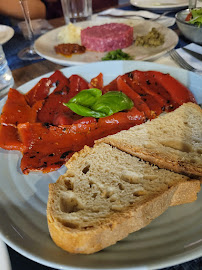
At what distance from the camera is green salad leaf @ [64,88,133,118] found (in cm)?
183

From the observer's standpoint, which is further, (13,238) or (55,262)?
(13,238)

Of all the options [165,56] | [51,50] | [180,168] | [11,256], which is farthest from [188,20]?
[11,256]

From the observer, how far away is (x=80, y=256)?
3.58ft

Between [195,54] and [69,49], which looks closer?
[195,54]

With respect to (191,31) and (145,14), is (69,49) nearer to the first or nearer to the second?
(191,31)

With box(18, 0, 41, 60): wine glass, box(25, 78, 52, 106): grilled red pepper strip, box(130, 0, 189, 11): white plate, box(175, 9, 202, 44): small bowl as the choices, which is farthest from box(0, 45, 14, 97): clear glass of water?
box(130, 0, 189, 11): white plate

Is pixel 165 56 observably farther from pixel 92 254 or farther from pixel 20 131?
pixel 92 254

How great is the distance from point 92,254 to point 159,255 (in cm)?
28

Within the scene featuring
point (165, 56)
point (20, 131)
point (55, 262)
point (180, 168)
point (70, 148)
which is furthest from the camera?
point (165, 56)

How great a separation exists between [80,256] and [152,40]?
263cm

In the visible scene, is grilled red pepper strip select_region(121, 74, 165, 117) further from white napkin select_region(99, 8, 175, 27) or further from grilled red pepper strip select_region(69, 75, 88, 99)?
white napkin select_region(99, 8, 175, 27)

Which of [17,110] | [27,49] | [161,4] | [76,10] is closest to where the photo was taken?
[17,110]

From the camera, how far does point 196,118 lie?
188 cm

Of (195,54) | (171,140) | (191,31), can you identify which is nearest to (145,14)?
(191,31)
